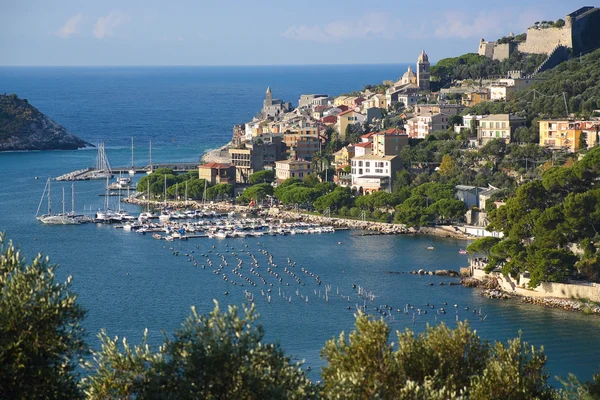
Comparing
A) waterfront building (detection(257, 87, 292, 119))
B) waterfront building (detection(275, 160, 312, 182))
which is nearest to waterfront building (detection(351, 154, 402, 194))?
waterfront building (detection(275, 160, 312, 182))

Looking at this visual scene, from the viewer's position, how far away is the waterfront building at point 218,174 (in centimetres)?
3700

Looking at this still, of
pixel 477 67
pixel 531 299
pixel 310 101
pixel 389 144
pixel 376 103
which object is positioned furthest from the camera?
pixel 310 101

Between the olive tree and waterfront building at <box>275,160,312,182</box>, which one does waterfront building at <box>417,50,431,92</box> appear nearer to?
waterfront building at <box>275,160,312,182</box>

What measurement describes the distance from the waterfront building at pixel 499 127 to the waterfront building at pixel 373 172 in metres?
2.96

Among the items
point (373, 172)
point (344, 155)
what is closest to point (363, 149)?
point (344, 155)

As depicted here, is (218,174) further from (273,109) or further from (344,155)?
(273,109)

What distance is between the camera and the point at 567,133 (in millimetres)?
33500

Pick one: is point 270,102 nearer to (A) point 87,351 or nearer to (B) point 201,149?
(B) point 201,149

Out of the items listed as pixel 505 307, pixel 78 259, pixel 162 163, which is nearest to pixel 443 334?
pixel 505 307

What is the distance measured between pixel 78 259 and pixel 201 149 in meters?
25.2

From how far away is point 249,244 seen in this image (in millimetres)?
28266

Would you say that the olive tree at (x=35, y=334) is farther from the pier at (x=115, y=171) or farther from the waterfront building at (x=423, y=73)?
the waterfront building at (x=423, y=73)

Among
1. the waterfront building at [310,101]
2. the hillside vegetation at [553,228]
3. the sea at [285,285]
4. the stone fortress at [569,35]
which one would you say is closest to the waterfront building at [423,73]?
the stone fortress at [569,35]

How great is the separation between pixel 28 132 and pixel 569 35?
25.2 meters
